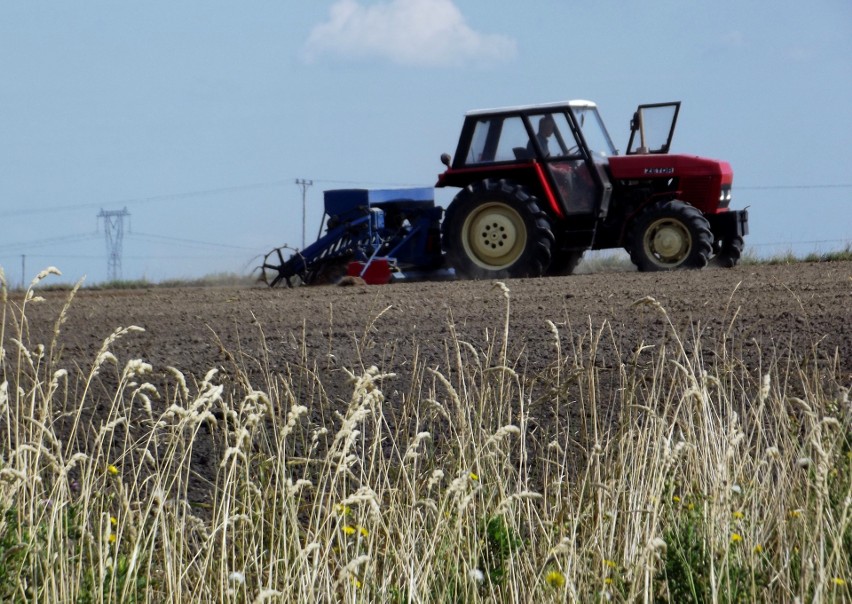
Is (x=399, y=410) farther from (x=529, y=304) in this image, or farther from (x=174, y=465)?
(x=529, y=304)

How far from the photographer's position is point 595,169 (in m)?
12.6

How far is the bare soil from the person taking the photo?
18.6 feet

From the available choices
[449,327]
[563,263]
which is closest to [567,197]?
[563,263]

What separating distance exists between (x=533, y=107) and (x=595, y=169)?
984 mm

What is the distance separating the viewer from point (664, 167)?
41.9ft

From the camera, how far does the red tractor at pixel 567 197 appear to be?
12.6 m

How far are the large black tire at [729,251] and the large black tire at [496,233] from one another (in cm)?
196

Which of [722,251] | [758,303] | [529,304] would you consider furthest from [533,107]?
[758,303]

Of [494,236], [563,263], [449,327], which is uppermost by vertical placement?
[494,236]

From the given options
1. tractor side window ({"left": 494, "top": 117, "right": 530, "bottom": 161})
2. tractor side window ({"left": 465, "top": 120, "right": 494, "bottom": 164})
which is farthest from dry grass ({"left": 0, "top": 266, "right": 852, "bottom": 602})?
tractor side window ({"left": 465, "top": 120, "right": 494, "bottom": 164})

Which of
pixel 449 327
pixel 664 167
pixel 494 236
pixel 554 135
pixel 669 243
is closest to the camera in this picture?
pixel 449 327

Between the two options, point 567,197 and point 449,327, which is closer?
point 449,327

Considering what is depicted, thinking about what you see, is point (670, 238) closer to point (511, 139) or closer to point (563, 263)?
point (563, 263)

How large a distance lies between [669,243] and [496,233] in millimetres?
1926
